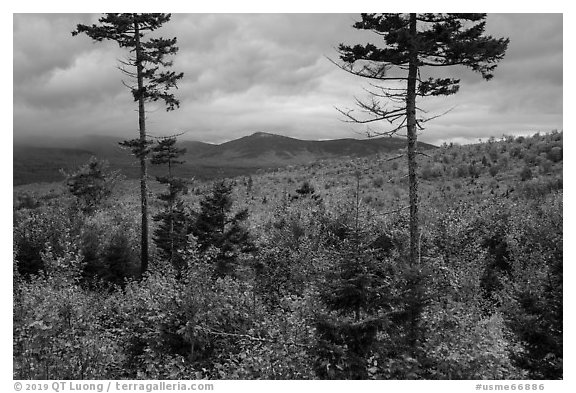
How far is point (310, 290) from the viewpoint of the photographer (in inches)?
617

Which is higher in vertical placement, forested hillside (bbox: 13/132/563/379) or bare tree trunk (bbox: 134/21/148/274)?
bare tree trunk (bbox: 134/21/148/274)

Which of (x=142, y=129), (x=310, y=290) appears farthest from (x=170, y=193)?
(x=310, y=290)

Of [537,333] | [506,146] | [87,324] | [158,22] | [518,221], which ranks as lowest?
[87,324]

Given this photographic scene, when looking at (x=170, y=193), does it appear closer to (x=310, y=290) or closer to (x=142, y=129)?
(x=142, y=129)

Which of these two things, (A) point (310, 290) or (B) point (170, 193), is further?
(B) point (170, 193)

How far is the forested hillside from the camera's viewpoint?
35.5ft

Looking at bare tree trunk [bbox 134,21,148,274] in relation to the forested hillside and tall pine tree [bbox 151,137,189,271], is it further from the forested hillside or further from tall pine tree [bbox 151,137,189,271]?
the forested hillside

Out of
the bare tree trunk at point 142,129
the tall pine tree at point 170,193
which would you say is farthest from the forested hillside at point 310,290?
the bare tree trunk at point 142,129

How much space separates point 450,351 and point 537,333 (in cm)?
253

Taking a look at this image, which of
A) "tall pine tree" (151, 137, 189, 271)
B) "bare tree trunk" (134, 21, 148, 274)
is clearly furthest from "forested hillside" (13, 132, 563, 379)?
"bare tree trunk" (134, 21, 148, 274)

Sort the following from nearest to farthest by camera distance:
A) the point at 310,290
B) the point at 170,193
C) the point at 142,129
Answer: the point at 310,290 → the point at 142,129 → the point at 170,193

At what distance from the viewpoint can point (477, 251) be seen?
22.8m

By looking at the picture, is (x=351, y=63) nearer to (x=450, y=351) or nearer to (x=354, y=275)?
(x=354, y=275)
